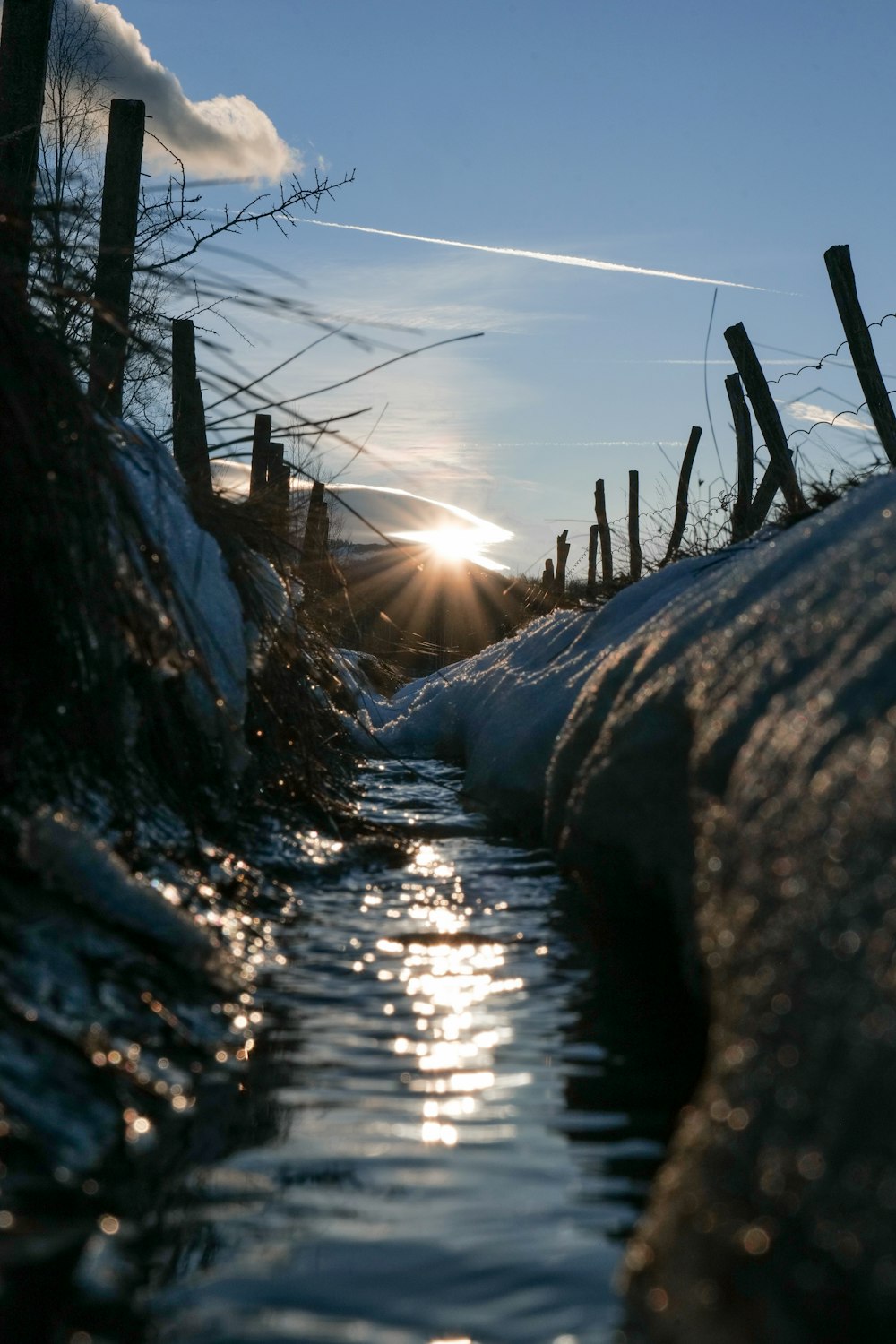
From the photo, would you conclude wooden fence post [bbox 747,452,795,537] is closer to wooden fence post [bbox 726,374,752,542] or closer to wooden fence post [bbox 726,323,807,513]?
wooden fence post [bbox 726,374,752,542]

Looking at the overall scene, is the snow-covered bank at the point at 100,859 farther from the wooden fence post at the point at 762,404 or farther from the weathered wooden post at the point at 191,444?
the wooden fence post at the point at 762,404

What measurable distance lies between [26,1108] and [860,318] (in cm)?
636

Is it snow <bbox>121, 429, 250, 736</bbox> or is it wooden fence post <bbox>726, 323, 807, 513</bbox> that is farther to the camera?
wooden fence post <bbox>726, 323, 807, 513</bbox>

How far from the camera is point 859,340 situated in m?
6.65

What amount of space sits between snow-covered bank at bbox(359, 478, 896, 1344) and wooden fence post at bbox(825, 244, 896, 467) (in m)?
3.75

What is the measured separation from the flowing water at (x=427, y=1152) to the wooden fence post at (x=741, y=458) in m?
5.54

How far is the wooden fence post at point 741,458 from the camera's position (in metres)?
7.90

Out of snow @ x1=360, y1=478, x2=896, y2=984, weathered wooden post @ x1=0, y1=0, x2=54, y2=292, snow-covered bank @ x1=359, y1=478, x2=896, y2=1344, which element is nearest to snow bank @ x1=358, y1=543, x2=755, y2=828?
snow @ x1=360, y1=478, x2=896, y2=984

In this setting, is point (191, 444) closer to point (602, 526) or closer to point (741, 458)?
point (741, 458)

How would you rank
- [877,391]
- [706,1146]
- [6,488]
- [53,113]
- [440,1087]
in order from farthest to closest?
1. [53,113]
2. [877,391]
3. [6,488]
4. [440,1087]
5. [706,1146]

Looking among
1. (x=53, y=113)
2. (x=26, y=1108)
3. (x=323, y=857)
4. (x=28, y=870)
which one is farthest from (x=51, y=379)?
(x=53, y=113)

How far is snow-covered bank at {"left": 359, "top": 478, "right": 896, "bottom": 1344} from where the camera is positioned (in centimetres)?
104

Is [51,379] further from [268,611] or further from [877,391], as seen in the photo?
[877,391]

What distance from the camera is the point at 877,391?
6.38m
